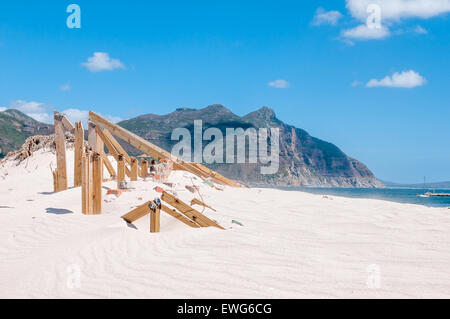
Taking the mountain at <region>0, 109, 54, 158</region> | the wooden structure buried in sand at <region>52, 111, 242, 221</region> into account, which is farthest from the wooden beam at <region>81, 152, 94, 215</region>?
the mountain at <region>0, 109, 54, 158</region>

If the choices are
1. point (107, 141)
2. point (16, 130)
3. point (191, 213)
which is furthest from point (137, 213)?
point (16, 130)

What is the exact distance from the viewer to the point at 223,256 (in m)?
3.63

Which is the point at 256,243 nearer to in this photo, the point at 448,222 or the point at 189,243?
the point at 189,243

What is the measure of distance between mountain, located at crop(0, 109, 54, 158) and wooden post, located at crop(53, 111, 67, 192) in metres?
78.9

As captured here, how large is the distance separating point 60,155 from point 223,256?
250 inches

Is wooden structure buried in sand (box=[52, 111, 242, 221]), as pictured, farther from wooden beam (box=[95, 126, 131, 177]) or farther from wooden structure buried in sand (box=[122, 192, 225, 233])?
wooden structure buried in sand (box=[122, 192, 225, 233])

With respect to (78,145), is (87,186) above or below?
below

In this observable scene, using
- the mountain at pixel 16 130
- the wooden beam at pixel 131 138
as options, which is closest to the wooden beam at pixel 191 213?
the wooden beam at pixel 131 138

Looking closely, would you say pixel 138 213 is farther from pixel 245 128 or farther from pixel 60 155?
pixel 245 128

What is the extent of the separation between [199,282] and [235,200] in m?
5.15

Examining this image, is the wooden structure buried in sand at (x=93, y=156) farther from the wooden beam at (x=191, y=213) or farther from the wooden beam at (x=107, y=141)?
the wooden beam at (x=191, y=213)

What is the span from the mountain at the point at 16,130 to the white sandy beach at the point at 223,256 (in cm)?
8335

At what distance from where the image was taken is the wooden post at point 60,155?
8508 mm
